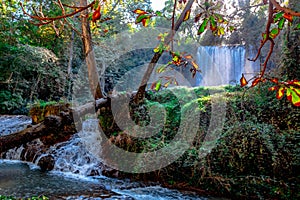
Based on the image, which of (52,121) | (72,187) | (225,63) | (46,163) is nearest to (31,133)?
(52,121)

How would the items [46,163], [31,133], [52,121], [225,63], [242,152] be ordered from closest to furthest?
[31,133] → [52,121] → [242,152] → [46,163] → [225,63]

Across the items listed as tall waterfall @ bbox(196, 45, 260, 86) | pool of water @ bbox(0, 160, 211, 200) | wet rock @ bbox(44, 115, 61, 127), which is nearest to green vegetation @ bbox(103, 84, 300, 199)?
pool of water @ bbox(0, 160, 211, 200)

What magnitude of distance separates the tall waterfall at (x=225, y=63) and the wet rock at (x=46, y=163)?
970cm

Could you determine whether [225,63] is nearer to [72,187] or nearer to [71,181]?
[71,181]

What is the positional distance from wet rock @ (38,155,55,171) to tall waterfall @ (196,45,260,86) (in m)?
9.70

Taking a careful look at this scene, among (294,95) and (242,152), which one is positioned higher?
(294,95)

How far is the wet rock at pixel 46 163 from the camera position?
184 inches

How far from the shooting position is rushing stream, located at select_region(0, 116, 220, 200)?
11.0 ft

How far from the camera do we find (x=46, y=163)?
4.71 meters

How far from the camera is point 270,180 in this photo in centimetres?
323

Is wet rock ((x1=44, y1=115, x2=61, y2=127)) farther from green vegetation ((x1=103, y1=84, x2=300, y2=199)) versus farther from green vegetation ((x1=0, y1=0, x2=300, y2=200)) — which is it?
green vegetation ((x1=103, y1=84, x2=300, y2=199))

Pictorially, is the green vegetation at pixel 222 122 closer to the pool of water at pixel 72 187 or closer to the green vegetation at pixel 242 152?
the green vegetation at pixel 242 152

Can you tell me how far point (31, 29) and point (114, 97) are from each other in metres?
7.52

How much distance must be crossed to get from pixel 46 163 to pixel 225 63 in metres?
11.3
